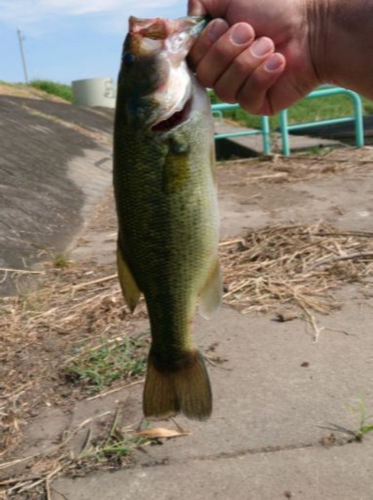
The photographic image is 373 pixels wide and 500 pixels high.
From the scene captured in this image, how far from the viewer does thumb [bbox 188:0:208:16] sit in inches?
82.2

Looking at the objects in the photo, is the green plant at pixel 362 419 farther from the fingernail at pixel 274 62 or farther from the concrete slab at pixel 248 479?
the fingernail at pixel 274 62

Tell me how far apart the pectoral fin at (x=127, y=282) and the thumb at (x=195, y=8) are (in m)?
0.72

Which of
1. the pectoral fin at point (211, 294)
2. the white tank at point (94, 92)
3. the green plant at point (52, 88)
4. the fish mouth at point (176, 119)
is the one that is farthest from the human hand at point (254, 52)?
the green plant at point (52, 88)

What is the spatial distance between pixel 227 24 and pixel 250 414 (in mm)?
1760

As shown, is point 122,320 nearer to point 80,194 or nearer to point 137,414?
point 137,414

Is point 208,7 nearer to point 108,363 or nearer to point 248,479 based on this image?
point 248,479

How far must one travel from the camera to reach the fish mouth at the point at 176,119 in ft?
6.23

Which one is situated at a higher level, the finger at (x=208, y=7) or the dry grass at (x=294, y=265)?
the finger at (x=208, y=7)

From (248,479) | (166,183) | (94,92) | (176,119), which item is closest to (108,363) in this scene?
(248,479)

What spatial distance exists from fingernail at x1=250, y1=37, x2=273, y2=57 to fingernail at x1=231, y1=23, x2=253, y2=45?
0.12ft

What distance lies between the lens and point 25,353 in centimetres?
389

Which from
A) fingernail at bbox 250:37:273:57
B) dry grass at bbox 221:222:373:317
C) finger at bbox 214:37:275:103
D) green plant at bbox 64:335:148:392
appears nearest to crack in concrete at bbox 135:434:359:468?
green plant at bbox 64:335:148:392

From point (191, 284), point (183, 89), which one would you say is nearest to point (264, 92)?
point (183, 89)

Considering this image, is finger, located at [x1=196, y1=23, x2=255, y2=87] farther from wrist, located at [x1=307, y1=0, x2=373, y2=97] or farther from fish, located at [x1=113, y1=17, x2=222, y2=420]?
wrist, located at [x1=307, y1=0, x2=373, y2=97]
